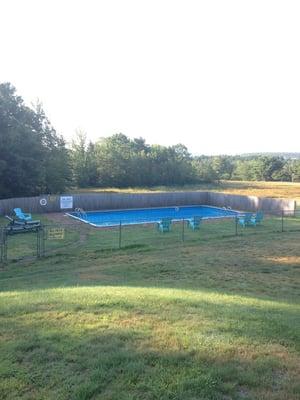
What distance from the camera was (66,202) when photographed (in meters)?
34.4

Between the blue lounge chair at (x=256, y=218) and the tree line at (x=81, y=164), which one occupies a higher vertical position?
the tree line at (x=81, y=164)

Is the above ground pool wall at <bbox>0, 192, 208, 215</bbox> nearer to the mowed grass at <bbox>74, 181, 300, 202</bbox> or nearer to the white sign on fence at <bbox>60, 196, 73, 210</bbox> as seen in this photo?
the white sign on fence at <bbox>60, 196, 73, 210</bbox>

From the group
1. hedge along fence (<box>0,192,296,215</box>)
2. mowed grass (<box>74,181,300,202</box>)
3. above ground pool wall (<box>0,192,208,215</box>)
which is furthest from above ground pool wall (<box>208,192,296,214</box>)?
mowed grass (<box>74,181,300,202</box>)

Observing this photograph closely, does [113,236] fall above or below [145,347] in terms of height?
below

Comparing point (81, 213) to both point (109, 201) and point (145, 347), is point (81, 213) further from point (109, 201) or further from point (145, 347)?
point (145, 347)

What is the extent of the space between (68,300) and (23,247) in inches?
488

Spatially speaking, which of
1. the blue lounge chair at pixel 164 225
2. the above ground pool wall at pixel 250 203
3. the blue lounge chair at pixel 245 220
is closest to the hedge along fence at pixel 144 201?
the above ground pool wall at pixel 250 203

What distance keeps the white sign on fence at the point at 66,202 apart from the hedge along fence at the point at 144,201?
0.79ft

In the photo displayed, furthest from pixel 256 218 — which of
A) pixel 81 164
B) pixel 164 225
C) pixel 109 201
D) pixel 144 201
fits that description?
pixel 81 164

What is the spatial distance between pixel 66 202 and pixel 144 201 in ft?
24.9

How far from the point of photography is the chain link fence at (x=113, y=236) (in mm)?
17594

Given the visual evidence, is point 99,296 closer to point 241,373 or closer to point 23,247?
point 241,373

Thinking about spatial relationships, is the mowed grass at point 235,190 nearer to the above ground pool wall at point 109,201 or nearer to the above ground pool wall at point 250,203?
the above ground pool wall at point 250,203

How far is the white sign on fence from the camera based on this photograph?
112 feet
